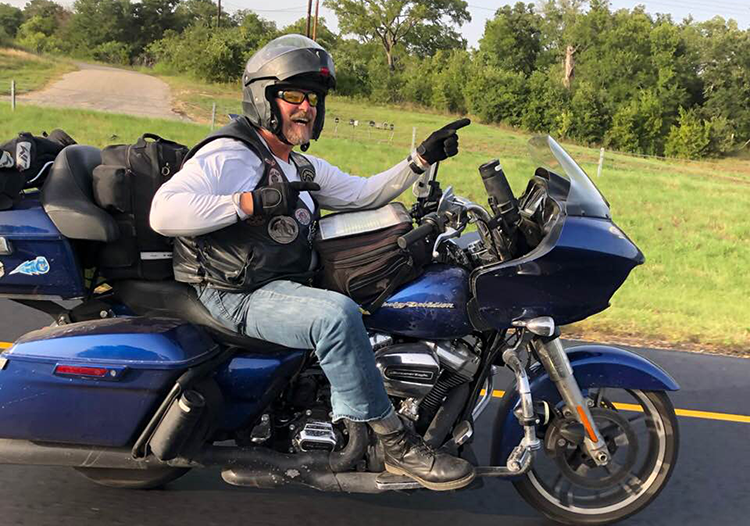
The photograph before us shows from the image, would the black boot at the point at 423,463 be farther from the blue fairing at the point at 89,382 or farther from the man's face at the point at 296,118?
the man's face at the point at 296,118

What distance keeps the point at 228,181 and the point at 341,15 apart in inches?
2236

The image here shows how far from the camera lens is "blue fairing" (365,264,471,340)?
8.75ft

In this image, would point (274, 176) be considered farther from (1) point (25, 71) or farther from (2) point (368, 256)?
(1) point (25, 71)

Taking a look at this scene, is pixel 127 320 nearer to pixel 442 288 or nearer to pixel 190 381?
pixel 190 381

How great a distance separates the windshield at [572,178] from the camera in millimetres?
2715

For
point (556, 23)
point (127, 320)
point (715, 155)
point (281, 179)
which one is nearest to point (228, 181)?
point (281, 179)

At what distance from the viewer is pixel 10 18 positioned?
70000 millimetres

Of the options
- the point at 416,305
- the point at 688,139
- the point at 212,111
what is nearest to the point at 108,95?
the point at 212,111

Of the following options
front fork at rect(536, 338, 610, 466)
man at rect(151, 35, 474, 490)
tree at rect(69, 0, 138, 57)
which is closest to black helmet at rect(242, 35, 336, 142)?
man at rect(151, 35, 474, 490)

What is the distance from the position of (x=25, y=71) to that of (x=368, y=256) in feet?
118

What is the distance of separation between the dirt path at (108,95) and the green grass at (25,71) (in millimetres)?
619

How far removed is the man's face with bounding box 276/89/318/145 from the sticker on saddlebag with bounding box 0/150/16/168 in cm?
104

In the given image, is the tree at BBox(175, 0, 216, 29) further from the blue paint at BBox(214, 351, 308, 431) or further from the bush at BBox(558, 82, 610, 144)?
the blue paint at BBox(214, 351, 308, 431)

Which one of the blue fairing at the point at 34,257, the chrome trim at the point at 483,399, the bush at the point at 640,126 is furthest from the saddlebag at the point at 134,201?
the bush at the point at 640,126
